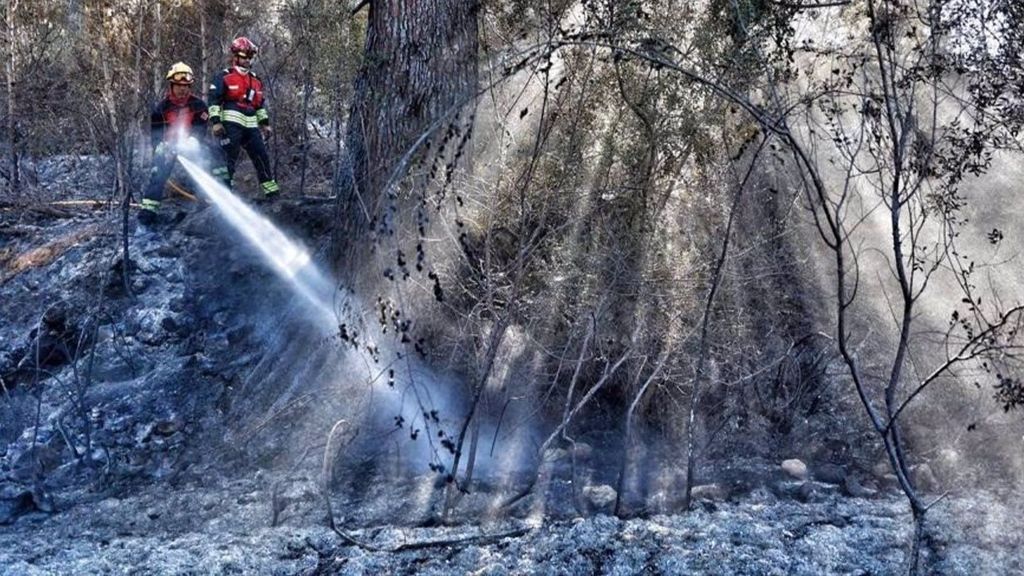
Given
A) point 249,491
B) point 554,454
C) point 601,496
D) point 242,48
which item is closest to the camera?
point 601,496

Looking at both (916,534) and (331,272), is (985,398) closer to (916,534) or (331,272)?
(916,534)

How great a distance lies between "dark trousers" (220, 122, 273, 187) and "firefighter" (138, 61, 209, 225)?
381 millimetres

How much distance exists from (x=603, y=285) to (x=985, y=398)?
2.66 m

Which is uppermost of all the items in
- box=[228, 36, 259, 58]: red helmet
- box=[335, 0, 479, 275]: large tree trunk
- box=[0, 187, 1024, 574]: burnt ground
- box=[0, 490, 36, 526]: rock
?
box=[228, 36, 259, 58]: red helmet

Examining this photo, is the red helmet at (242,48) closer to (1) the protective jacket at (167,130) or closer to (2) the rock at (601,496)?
(1) the protective jacket at (167,130)

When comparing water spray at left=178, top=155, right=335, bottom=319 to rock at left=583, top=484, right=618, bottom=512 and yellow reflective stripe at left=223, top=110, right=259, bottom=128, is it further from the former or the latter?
rock at left=583, top=484, right=618, bottom=512

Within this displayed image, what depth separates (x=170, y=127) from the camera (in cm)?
A: 905

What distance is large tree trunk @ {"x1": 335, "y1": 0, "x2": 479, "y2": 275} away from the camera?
7.02 metres

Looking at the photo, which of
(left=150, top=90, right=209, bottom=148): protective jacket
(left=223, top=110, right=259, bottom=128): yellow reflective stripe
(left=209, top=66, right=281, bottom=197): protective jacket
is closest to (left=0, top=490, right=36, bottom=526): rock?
(left=209, top=66, right=281, bottom=197): protective jacket

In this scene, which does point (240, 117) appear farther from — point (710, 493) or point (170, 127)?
point (710, 493)

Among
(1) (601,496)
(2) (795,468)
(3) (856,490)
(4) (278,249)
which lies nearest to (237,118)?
(4) (278,249)

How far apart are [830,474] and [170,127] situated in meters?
6.44

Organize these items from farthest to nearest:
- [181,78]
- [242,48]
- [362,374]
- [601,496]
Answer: [242,48] → [181,78] → [362,374] → [601,496]

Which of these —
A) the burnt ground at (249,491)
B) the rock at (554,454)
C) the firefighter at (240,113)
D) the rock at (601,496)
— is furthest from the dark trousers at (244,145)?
the rock at (601,496)
